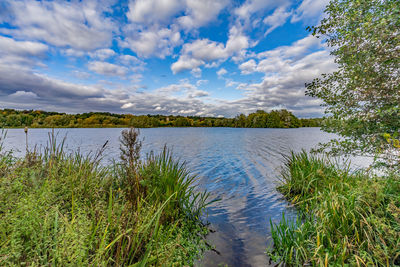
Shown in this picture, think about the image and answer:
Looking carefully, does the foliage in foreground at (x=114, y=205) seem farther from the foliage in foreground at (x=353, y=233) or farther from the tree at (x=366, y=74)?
the tree at (x=366, y=74)

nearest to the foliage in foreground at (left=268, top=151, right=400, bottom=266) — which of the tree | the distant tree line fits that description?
the tree

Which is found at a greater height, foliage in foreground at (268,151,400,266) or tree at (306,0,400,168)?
tree at (306,0,400,168)

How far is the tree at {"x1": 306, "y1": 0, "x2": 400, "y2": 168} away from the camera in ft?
14.6

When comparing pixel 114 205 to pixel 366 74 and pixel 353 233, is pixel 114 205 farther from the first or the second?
pixel 366 74

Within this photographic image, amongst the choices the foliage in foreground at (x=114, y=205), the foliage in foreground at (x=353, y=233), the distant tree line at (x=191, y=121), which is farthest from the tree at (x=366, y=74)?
the distant tree line at (x=191, y=121)

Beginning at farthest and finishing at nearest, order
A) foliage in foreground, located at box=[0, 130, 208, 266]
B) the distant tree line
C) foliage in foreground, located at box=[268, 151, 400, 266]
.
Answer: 1. the distant tree line
2. foliage in foreground, located at box=[268, 151, 400, 266]
3. foliage in foreground, located at box=[0, 130, 208, 266]

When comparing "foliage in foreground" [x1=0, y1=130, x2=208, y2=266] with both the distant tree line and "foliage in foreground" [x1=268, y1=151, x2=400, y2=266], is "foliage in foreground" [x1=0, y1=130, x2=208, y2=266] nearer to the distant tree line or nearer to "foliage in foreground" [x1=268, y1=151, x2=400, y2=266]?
"foliage in foreground" [x1=268, y1=151, x2=400, y2=266]

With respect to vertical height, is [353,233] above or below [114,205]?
below

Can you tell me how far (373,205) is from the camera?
3.46m

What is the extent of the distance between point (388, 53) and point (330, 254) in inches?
204

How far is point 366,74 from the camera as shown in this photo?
5.14 metres

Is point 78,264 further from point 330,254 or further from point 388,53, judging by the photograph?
point 388,53

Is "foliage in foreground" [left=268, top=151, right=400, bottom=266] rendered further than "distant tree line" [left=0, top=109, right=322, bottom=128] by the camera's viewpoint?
No

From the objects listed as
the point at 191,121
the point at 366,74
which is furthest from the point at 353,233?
the point at 191,121
